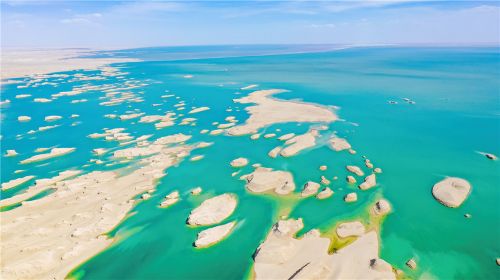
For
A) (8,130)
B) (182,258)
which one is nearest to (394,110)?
(182,258)

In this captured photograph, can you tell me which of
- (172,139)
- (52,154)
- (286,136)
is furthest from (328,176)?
(52,154)

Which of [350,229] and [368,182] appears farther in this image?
[368,182]

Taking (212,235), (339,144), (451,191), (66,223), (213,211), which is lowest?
(212,235)

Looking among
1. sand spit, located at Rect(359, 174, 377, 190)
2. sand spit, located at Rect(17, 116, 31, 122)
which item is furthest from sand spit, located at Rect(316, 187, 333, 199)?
sand spit, located at Rect(17, 116, 31, 122)

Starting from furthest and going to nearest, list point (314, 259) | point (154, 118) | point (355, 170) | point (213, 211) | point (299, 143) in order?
point (154, 118) → point (299, 143) → point (355, 170) → point (213, 211) → point (314, 259)

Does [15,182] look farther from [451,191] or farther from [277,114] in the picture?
[451,191]

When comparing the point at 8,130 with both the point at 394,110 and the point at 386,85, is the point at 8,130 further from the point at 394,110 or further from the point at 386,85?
the point at 386,85

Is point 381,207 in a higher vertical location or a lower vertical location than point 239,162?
lower
